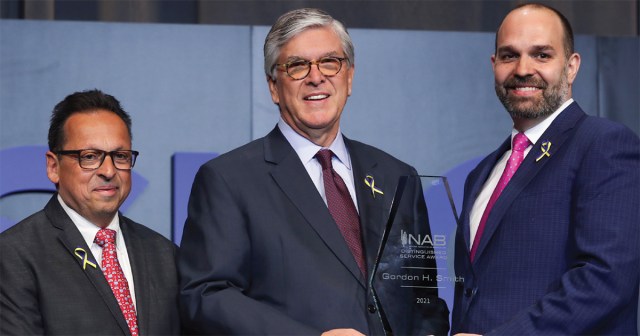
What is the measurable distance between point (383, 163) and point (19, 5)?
2.10 meters

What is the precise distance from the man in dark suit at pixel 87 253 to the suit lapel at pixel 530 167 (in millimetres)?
845

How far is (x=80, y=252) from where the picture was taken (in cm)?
271

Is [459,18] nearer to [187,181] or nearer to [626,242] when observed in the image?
[187,181]

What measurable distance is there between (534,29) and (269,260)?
0.92m

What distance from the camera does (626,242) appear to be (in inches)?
96.4

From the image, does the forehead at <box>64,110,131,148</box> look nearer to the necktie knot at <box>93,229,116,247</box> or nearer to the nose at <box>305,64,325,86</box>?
the necktie knot at <box>93,229,116,247</box>

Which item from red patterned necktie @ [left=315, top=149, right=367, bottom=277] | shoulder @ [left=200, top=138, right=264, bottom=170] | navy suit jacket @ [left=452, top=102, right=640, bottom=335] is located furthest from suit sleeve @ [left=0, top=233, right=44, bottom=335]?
navy suit jacket @ [left=452, top=102, right=640, bottom=335]

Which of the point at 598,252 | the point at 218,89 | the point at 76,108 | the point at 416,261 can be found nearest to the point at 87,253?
the point at 76,108

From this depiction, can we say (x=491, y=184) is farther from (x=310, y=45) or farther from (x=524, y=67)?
(x=310, y=45)

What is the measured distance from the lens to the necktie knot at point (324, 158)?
8.98 feet

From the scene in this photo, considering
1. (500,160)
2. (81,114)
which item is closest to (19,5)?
(81,114)

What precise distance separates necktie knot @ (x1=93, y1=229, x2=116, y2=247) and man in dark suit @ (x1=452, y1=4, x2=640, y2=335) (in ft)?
2.99

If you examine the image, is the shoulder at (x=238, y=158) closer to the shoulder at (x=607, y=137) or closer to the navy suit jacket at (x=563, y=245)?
the navy suit jacket at (x=563, y=245)

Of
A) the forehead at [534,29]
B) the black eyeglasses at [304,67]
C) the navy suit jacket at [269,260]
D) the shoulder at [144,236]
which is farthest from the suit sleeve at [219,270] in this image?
the forehead at [534,29]
